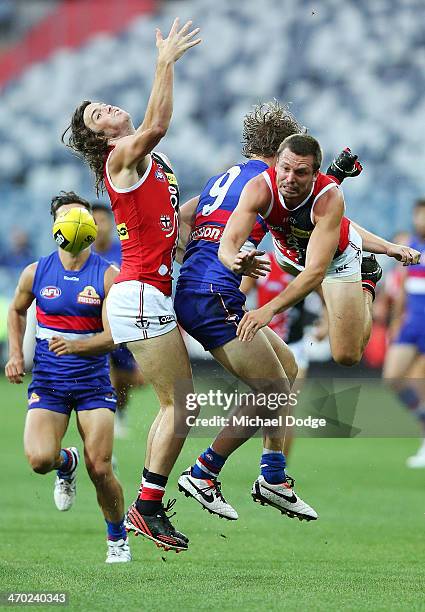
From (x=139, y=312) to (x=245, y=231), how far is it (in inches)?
34.2

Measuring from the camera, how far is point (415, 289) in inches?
559

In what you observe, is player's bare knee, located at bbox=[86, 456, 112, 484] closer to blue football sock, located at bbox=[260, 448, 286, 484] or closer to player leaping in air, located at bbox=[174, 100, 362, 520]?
player leaping in air, located at bbox=[174, 100, 362, 520]

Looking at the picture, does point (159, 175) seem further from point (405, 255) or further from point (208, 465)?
point (208, 465)

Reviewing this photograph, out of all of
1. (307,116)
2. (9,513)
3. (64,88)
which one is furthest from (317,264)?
(64,88)

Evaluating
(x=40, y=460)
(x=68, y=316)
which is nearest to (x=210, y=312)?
(x=68, y=316)

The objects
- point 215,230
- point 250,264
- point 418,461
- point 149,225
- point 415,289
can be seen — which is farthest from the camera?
point 415,289

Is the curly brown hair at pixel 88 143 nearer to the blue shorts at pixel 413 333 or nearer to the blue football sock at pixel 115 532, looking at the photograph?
the blue football sock at pixel 115 532

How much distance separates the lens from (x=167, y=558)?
8.41 meters

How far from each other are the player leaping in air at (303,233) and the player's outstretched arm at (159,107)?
693 mm

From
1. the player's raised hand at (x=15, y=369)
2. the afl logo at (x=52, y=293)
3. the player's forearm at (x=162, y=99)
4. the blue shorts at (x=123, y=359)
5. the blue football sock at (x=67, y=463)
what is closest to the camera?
the player's forearm at (x=162, y=99)

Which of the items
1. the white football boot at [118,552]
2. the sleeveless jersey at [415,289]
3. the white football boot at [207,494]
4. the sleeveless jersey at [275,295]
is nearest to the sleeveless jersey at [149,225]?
the white football boot at [207,494]

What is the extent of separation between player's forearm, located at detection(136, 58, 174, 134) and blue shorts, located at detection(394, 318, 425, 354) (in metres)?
7.76

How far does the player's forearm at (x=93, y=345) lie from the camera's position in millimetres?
8141

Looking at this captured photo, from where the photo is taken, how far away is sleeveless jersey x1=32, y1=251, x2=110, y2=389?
8.41 m
